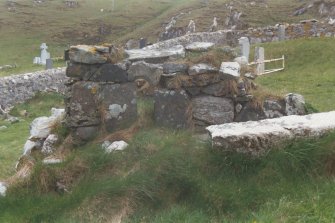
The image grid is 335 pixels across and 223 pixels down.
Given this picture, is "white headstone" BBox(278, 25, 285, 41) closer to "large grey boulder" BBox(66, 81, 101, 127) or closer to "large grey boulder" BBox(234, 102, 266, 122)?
"large grey boulder" BBox(234, 102, 266, 122)

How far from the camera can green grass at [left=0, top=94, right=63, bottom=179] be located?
1236cm

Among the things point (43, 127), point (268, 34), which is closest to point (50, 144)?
point (43, 127)

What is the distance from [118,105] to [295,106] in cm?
349

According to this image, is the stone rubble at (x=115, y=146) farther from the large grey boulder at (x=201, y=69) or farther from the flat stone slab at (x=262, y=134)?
the large grey boulder at (x=201, y=69)

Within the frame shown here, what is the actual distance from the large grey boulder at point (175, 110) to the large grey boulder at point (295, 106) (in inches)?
77.1

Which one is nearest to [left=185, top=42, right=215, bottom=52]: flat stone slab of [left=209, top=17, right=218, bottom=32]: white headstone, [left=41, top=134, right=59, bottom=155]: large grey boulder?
[left=41, top=134, right=59, bottom=155]: large grey boulder

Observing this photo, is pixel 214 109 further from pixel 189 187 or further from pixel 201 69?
pixel 189 187

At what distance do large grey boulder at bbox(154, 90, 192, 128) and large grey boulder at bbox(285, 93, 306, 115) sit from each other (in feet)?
6.42

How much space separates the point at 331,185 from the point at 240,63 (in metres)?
4.18

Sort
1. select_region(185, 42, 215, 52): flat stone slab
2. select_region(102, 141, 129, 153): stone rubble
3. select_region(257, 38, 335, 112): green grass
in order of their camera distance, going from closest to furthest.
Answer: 1. select_region(102, 141, 129, 153): stone rubble
2. select_region(185, 42, 215, 52): flat stone slab
3. select_region(257, 38, 335, 112): green grass

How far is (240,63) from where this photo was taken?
10.2 m

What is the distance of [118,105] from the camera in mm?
9719

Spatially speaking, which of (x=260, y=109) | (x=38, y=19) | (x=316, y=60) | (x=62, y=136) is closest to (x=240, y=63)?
(x=260, y=109)

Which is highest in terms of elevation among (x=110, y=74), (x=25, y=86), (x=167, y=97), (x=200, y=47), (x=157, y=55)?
(x=200, y=47)
